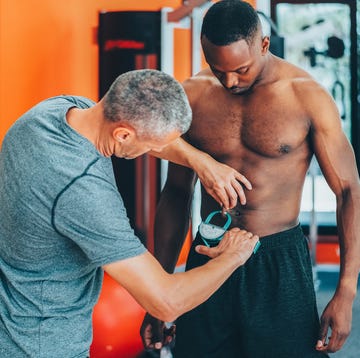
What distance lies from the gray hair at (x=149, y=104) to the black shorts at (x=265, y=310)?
25.8 inches

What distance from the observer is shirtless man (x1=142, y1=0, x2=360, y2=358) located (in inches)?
72.9

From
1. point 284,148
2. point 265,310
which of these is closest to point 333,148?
point 284,148

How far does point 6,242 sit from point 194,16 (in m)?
2.46

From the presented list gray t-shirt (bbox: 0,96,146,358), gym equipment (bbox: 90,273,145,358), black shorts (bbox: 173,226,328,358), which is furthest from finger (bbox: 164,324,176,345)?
gym equipment (bbox: 90,273,145,358)

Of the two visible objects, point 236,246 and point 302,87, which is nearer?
point 236,246

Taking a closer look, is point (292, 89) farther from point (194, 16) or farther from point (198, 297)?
point (194, 16)

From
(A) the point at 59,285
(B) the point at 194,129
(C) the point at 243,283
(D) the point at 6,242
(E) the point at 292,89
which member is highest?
(E) the point at 292,89

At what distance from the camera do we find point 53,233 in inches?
58.2

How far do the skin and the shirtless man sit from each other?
0.37 metres

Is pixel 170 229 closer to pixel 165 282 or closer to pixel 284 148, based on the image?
pixel 284 148

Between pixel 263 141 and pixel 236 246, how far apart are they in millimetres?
407

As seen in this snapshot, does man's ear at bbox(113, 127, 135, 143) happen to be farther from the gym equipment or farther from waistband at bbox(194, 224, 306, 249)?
the gym equipment

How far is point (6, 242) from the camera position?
155 cm

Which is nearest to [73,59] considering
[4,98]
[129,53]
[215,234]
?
[129,53]
